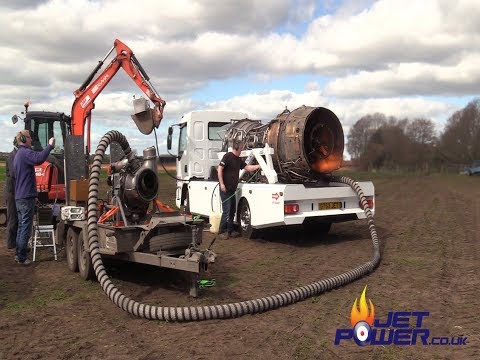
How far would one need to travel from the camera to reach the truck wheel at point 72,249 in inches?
297

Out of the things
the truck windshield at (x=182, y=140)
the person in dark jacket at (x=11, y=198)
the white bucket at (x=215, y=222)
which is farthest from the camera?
the truck windshield at (x=182, y=140)

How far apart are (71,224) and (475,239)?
313 inches

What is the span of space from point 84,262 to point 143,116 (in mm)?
3425

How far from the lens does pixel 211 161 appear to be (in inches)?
528

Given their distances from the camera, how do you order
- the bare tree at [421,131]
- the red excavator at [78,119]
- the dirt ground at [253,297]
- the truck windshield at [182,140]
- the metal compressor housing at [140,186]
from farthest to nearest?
the bare tree at [421,131] → the truck windshield at [182,140] → the red excavator at [78,119] → the metal compressor housing at [140,186] → the dirt ground at [253,297]

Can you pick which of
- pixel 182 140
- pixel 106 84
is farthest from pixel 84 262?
Result: pixel 182 140

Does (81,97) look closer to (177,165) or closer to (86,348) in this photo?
(177,165)

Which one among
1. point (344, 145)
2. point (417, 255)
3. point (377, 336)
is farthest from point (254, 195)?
point (377, 336)

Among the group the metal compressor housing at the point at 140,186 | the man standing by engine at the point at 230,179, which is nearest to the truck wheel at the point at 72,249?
the metal compressor housing at the point at 140,186

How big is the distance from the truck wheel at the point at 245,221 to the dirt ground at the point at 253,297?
25 cm

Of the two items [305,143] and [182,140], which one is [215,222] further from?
[182,140]

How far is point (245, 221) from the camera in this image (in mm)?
10578

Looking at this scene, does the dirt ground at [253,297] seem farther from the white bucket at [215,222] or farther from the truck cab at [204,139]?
the truck cab at [204,139]

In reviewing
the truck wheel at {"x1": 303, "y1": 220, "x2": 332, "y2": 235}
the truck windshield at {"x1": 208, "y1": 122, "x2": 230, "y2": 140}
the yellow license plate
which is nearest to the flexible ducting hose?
the yellow license plate
